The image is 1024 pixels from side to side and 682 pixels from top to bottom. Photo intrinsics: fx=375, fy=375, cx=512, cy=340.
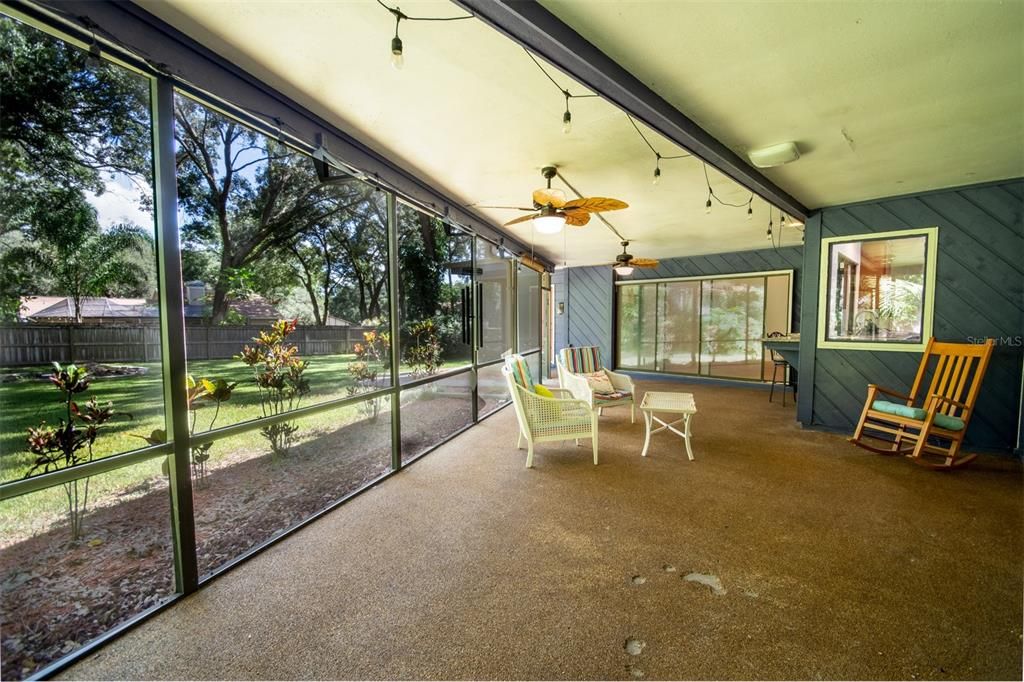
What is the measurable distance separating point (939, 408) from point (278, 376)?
5.22 m

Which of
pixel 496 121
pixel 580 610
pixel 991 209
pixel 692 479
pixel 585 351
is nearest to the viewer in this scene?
pixel 580 610

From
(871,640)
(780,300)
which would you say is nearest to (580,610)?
(871,640)

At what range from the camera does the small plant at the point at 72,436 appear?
4.55 feet

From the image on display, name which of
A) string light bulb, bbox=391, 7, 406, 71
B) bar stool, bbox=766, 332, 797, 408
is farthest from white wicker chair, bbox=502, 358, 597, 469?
bar stool, bbox=766, 332, 797, 408

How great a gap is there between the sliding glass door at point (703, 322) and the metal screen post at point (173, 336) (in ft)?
23.9

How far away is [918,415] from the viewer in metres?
3.13

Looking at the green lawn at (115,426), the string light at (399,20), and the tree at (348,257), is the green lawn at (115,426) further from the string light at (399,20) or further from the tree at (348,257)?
the string light at (399,20)

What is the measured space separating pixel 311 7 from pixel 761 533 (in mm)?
3366

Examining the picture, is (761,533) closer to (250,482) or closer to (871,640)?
(871,640)

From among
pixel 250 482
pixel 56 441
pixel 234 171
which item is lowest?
pixel 250 482

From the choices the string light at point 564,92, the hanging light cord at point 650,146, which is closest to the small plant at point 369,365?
the string light at point 564,92

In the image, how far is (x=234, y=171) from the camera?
2.07 meters

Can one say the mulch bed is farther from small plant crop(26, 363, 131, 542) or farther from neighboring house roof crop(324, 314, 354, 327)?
neighboring house roof crop(324, 314, 354, 327)

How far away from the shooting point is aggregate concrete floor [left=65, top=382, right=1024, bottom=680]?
1374mm
